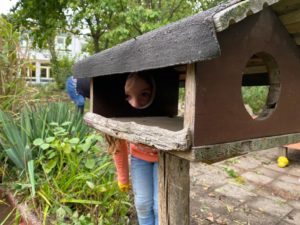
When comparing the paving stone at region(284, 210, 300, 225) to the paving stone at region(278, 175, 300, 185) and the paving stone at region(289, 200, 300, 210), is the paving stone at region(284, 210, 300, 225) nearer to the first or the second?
the paving stone at region(289, 200, 300, 210)

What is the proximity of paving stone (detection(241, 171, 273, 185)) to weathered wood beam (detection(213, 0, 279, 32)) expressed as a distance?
11.5ft

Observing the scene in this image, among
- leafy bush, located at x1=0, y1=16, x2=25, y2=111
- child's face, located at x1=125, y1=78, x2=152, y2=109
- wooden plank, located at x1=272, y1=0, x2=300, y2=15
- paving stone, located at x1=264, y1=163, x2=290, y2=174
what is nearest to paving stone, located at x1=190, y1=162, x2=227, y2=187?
paving stone, located at x1=264, y1=163, x2=290, y2=174

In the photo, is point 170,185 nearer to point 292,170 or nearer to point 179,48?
point 179,48

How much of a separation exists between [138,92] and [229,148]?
842mm

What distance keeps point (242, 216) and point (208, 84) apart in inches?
95.1

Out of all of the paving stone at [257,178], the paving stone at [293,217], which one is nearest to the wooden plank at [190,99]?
the paving stone at [293,217]

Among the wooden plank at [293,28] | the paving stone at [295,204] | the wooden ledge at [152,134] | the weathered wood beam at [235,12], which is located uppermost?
the wooden plank at [293,28]

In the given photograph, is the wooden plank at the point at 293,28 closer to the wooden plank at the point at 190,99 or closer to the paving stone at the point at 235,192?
the wooden plank at the point at 190,99

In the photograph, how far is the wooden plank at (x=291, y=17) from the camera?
47.5 inches

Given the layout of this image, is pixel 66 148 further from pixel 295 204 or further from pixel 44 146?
pixel 295 204

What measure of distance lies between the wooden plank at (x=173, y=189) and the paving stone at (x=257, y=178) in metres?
2.77

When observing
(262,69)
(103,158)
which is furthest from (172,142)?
(103,158)

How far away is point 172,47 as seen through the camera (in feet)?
3.00

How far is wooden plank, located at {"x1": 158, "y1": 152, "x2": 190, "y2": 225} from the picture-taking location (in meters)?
1.51
